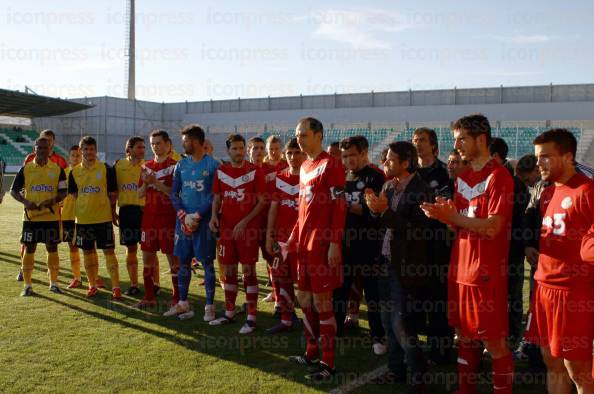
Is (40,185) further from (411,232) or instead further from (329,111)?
(329,111)

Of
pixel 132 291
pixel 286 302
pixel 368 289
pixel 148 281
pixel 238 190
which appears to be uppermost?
pixel 238 190

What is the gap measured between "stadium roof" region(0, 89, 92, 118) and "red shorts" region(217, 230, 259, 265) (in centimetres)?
3358

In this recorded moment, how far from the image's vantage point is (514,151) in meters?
27.6

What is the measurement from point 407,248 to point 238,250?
2394mm

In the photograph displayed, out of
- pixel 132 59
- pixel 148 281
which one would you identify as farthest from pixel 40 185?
pixel 132 59

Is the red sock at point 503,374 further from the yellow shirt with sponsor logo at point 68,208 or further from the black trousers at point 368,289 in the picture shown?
the yellow shirt with sponsor logo at point 68,208

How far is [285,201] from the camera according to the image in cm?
585

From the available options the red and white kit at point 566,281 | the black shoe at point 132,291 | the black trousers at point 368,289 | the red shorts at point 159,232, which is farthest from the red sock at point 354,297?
the black shoe at point 132,291

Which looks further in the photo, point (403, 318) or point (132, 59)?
point (132, 59)

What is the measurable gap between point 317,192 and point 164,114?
145ft

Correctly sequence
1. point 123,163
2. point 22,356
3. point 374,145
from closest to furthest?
1. point 22,356
2. point 123,163
3. point 374,145

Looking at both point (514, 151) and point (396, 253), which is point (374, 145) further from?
point (396, 253)

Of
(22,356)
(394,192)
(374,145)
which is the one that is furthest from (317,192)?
(374,145)

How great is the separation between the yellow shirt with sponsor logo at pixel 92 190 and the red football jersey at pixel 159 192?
35.1 inches
